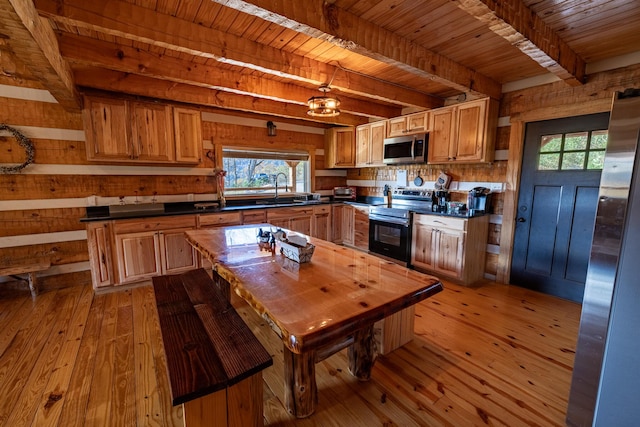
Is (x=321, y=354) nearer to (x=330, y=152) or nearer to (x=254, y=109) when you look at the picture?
(x=254, y=109)

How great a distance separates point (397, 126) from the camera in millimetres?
4113

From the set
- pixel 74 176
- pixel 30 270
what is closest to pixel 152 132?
pixel 74 176

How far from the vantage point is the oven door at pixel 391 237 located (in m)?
3.76

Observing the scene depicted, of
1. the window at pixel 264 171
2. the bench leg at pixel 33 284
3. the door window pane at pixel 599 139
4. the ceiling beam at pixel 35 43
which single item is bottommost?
the bench leg at pixel 33 284

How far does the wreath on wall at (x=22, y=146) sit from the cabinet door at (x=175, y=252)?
157 centimetres

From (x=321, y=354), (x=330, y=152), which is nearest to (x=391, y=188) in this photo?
(x=330, y=152)

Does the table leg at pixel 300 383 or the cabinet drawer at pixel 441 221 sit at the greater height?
the cabinet drawer at pixel 441 221

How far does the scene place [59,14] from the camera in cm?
163

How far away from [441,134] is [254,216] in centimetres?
276

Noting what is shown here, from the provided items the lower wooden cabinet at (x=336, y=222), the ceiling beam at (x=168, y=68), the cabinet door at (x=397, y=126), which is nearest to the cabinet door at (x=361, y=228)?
the lower wooden cabinet at (x=336, y=222)

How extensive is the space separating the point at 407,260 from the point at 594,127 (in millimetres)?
2388

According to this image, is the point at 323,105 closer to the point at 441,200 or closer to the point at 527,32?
the point at 527,32

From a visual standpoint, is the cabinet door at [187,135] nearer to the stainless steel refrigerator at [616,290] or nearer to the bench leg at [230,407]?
the bench leg at [230,407]

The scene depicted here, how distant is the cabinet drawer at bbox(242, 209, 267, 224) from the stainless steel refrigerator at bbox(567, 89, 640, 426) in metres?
3.36
